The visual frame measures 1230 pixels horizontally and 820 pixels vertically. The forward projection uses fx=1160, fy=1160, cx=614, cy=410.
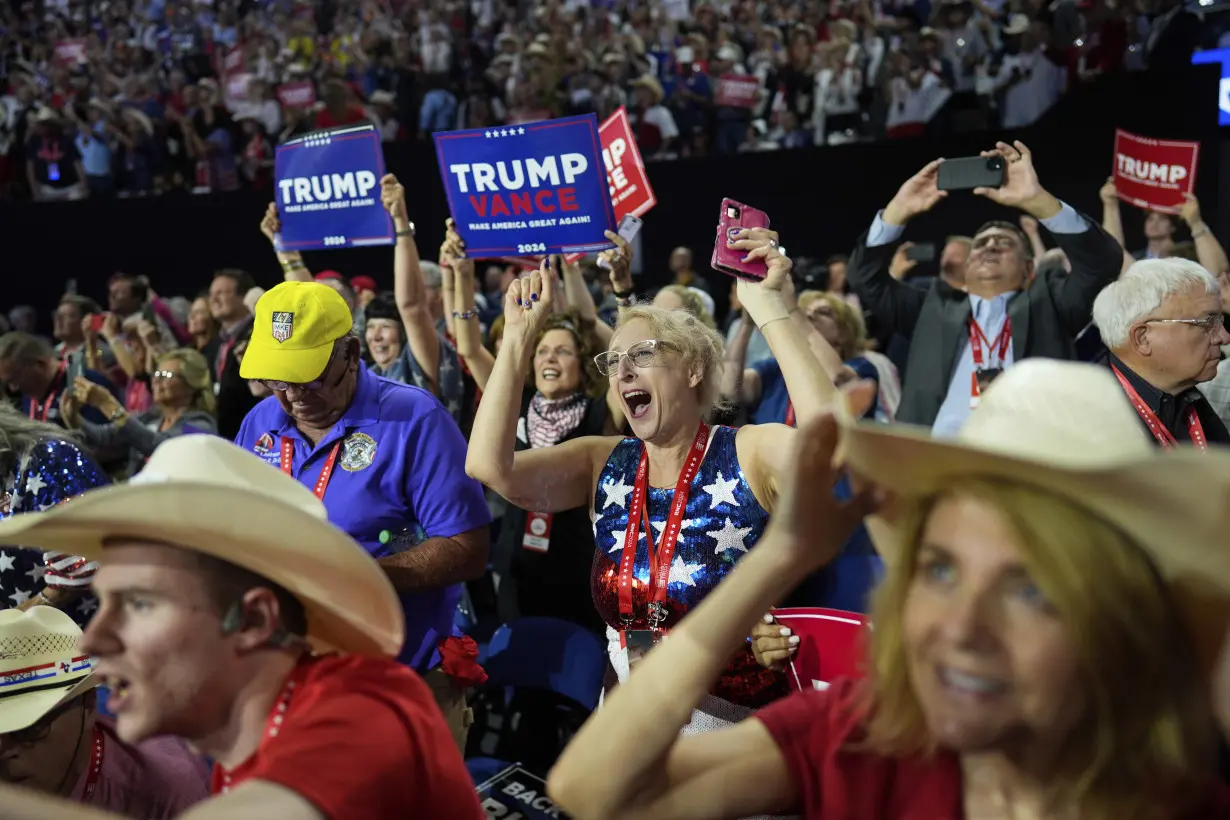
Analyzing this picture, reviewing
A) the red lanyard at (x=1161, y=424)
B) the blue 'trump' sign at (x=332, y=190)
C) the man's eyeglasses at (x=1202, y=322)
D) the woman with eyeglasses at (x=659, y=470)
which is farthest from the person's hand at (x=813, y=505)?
the blue 'trump' sign at (x=332, y=190)

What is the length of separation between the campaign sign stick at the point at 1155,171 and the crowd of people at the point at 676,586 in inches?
105

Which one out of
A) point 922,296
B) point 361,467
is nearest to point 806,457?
point 361,467

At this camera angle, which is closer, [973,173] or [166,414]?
[973,173]

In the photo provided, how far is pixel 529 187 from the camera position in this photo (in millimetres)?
4188

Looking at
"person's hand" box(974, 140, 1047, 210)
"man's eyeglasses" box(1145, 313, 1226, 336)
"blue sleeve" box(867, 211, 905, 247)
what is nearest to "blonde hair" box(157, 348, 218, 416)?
"blue sleeve" box(867, 211, 905, 247)

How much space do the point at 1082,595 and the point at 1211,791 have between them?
317 mm

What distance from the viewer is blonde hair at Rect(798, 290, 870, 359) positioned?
503 cm

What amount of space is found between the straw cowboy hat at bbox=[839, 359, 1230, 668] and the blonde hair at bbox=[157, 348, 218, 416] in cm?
452

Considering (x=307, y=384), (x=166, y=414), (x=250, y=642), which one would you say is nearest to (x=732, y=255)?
(x=307, y=384)

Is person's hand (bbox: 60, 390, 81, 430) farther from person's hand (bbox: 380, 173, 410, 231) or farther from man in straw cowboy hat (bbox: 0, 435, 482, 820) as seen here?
man in straw cowboy hat (bbox: 0, 435, 482, 820)

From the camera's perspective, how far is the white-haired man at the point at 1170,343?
3061 millimetres

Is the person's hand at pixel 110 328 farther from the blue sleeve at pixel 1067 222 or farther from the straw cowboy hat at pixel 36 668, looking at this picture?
the blue sleeve at pixel 1067 222

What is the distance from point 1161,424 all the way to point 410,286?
2.53 m

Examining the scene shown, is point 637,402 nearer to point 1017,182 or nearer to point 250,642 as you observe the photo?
point 250,642
